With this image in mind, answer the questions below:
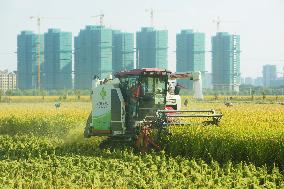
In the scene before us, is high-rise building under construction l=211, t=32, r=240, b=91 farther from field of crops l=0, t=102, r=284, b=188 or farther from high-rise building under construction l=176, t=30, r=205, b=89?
field of crops l=0, t=102, r=284, b=188

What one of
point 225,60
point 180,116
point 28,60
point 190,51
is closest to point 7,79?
point 28,60

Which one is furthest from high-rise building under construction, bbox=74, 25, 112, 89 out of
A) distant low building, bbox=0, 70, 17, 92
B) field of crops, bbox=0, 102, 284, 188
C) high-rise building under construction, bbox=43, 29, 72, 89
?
field of crops, bbox=0, 102, 284, 188

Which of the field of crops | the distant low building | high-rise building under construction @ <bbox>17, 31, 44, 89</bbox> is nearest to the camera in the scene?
the field of crops

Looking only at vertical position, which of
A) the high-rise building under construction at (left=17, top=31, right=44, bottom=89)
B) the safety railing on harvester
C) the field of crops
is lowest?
the field of crops

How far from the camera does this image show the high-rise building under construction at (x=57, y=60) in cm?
13088

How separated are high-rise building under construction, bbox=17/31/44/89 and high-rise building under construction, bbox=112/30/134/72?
64.6ft

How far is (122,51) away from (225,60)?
2780cm

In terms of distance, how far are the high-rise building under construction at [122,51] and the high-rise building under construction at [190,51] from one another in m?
13.5

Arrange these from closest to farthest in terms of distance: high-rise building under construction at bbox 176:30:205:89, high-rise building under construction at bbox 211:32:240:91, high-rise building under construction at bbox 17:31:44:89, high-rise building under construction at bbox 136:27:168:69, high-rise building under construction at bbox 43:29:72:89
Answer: high-rise building under construction at bbox 43:29:72:89 → high-rise building under construction at bbox 17:31:44:89 → high-rise building under construction at bbox 211:32:240:91 → high-rise building under construction at bbox 136:27:168:69 → high-rise building under construction at bbox 176:30:205:89

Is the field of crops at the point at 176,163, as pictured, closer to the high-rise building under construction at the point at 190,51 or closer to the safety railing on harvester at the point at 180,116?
the safety railing on harvester at the point at 180,116

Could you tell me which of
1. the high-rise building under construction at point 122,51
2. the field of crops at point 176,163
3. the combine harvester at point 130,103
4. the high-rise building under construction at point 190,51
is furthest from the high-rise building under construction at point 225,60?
the field of crops at point 176,163

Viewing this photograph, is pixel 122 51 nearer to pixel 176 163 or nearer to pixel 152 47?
pixel 152 47

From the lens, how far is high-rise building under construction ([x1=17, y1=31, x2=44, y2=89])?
13138 centimetres

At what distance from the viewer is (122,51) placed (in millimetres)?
137500
